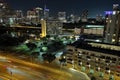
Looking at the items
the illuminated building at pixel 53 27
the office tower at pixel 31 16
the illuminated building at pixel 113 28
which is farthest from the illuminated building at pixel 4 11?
the illuminated building at pixel 113 28

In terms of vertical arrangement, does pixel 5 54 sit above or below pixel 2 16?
below

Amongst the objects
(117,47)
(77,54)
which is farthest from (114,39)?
(77,54)

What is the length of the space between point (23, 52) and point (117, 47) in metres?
19.3

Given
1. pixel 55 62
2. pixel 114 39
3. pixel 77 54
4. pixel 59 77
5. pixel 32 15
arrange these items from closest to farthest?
pixel 59 77
pixel 77 54
pixel 55 62
pixel 114 39
pixel 32 15

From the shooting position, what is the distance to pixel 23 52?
3841 centimetres

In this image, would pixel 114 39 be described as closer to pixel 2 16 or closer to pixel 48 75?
pixel 48 75

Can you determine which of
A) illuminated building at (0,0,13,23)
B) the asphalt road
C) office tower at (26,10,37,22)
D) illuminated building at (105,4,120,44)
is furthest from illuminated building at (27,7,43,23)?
the asphalt road

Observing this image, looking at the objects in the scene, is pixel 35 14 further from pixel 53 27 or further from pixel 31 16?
pixel 53 27

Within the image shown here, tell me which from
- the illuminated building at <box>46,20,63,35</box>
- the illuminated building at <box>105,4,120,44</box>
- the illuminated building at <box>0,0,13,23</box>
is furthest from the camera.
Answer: the illuminated building at <box>0,0,13,23</box>

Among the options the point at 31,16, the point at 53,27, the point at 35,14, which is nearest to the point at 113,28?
the point at 53,27

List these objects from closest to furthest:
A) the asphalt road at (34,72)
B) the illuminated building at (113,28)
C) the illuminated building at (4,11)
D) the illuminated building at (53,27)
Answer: the asphalt road at (34,72)
the illuminated building at (113,28)
the illuminated building at (53,27)
the illuminated building at (4,11)

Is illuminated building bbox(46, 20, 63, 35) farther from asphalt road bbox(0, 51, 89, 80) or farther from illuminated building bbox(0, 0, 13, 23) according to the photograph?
illuminated building bbox(0, 0, 13, 23)

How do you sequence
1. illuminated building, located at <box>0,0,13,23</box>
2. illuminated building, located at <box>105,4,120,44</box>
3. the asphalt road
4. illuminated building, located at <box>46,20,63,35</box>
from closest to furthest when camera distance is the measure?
1. the asphalt road
2. illuminated building, located at <box>105,4,120,44</box>
3. illuminated building, located at <box>46,20,63,35</box>
4. illuminated building, located at <box>0,0,13,23</box>

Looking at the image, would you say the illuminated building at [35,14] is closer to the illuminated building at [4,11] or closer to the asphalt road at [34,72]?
the illuminated building at [4,11]
